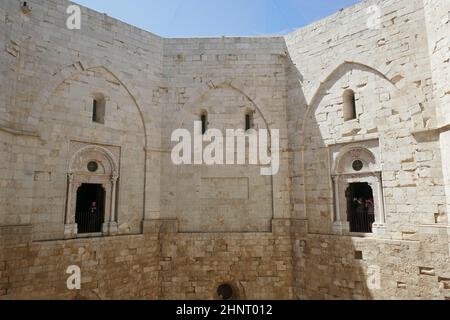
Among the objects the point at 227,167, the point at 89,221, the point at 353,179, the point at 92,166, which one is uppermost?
the point at 227,167

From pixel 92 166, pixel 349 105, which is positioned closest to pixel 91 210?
pixel 92 166

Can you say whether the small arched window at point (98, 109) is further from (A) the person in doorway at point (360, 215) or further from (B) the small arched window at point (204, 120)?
(A) the person in doorway at point (360, 215)

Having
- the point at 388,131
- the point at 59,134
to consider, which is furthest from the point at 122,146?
the point at 388,131

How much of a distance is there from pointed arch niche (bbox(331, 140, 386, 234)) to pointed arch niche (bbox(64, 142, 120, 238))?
632 centimetres

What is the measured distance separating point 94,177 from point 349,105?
756 cm

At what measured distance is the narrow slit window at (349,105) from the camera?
880 cm

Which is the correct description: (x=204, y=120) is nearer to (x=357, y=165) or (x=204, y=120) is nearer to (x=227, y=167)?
(x=227, y=167)

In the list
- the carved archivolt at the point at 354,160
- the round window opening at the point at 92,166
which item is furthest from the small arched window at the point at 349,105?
the round window opening at the point at 92,166

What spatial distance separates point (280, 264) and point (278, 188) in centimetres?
229

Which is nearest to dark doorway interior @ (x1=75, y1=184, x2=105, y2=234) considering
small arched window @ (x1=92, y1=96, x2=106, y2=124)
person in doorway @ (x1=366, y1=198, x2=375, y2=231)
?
small arched window @ (x1=92, y1=96, x2=106, y2=124)

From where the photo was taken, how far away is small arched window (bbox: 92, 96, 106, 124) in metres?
8.90

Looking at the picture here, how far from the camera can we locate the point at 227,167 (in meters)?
9.75

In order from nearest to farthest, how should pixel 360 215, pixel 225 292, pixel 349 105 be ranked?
pixel 360 215, pixel 349 105, pixel 225 292

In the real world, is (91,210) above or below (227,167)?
below
